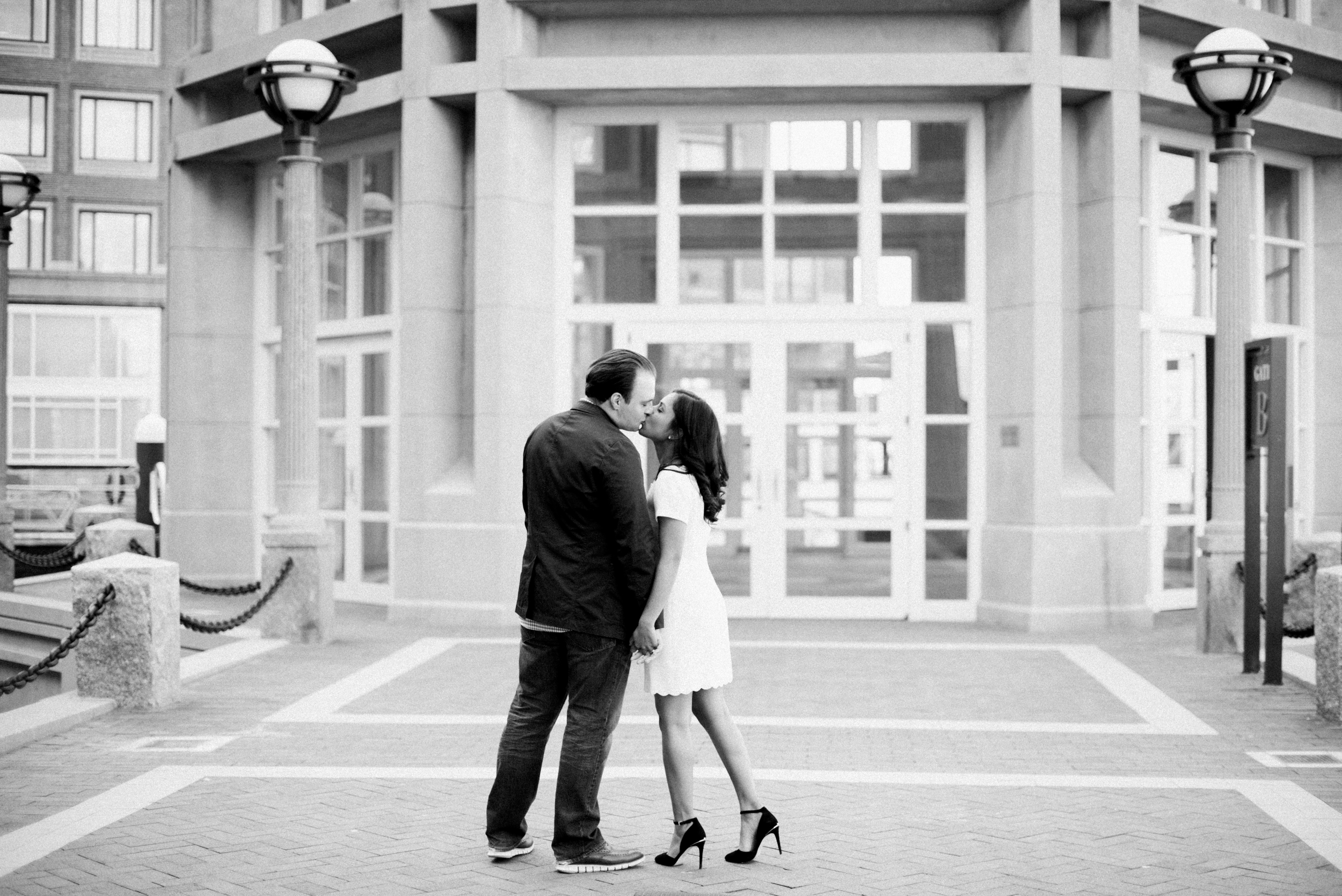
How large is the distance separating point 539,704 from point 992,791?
91.4 inches

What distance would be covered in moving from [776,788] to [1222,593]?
5.87 m

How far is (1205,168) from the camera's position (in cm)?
1504

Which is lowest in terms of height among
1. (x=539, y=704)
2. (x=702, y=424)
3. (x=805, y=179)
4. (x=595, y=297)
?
(x=539, y=704)

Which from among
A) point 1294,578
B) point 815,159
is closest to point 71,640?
point 815,159

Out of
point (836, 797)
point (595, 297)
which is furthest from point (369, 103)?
point (836, 797)

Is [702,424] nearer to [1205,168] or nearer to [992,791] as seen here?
[992,791]

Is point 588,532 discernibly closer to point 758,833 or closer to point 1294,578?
point 758,833

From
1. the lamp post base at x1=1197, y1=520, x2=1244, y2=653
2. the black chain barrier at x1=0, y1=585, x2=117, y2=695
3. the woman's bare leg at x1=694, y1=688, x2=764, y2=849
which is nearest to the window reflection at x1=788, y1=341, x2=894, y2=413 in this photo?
the lamp post base at x1=1197, y1=520, x2=1244, y2=653

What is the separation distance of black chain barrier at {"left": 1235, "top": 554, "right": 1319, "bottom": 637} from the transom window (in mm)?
3797

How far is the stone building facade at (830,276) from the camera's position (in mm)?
13281

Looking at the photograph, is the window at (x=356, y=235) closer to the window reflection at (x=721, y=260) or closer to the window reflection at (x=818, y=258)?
the window reflection at (x=721, y=260)

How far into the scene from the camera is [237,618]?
10.8 meters

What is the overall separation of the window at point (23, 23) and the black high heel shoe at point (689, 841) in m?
42.9

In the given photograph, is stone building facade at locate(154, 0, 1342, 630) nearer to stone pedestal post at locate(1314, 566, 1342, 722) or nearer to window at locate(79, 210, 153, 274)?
stone pedestal post at locate(1314, 566, 1342, 722)
